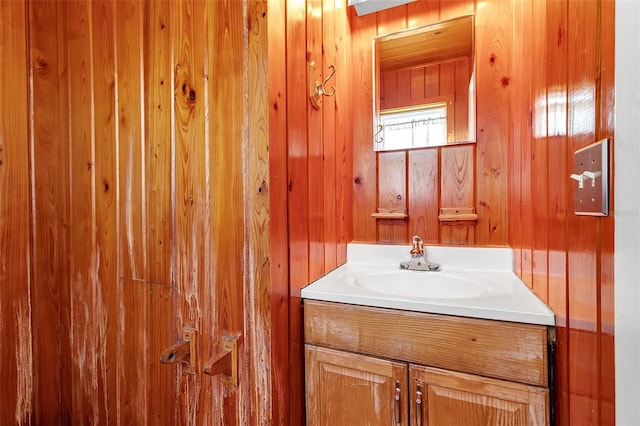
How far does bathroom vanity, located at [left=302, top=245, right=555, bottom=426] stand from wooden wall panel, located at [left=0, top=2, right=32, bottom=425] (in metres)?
1.06

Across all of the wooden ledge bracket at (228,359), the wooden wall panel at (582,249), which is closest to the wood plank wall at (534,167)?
the wooden wall panel at (582,249)

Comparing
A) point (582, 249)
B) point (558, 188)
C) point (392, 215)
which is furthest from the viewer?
point (392, 215)

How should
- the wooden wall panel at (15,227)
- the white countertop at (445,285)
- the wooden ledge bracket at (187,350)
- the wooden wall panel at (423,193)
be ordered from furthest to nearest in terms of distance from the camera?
the wooden wall panel at (423,193)
the wooden wall panel at (15,227)
the wooden ledge bracket at (187,350)
the white countertop at (445,285)

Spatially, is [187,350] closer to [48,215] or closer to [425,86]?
[48,215]

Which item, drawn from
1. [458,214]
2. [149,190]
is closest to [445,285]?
[458,214]

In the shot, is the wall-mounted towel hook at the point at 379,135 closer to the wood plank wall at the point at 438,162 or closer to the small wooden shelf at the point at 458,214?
the wood plank wall at the point at 438,162

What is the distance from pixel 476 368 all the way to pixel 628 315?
491mm

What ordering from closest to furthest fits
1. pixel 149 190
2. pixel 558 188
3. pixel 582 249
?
pixel 582 249, pixel 558 188, pixel 149 190

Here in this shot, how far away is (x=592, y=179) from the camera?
47cm

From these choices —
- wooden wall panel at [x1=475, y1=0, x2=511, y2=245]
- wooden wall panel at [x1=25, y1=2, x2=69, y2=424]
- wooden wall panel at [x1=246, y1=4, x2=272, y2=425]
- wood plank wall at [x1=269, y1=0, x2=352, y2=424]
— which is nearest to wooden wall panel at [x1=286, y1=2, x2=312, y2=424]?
wood plank wall at [x1=269, y1=0, x2=352, y2=424]

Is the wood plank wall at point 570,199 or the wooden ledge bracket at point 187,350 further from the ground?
the wood plank wall at point 570,199

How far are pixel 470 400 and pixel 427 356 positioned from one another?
0.49 feet

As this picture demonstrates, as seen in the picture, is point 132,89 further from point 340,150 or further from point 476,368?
point 476,368

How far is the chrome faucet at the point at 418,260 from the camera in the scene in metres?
1.25
